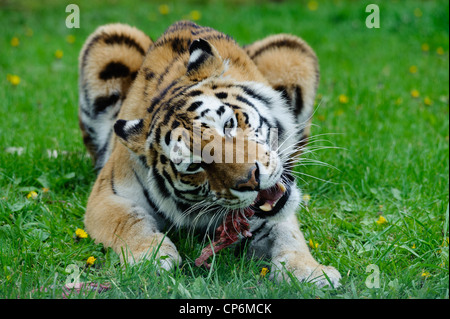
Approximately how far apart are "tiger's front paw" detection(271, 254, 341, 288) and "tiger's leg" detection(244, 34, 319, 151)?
1.45 meters

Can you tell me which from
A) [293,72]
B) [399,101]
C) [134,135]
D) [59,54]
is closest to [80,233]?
[134,135]

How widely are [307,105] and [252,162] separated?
176 cm

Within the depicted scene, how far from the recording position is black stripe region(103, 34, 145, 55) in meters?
4.50

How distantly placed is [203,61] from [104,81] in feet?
4.72

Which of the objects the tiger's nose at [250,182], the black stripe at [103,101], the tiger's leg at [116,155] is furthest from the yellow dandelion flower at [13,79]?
the tiger's nose at [250,182]

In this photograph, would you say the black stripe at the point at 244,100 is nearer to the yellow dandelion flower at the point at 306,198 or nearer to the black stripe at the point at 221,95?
the black stripe at the point at 221,95

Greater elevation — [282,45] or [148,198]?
Answer: [282,45]

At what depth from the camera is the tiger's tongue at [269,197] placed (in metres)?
3.00

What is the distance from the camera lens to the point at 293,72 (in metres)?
4.32

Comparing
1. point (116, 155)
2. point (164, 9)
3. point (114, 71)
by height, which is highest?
point (164, 9)

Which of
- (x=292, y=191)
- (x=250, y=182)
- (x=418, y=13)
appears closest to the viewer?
(x=250, y=182)

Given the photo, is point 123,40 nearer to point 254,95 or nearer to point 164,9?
point 254,95

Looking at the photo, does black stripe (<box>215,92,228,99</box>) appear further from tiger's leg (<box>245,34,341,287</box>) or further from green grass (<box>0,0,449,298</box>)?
green grass (<box>0,0,449,298</box>)

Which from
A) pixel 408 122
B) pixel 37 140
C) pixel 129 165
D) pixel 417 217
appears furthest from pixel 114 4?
pixel 417 217
